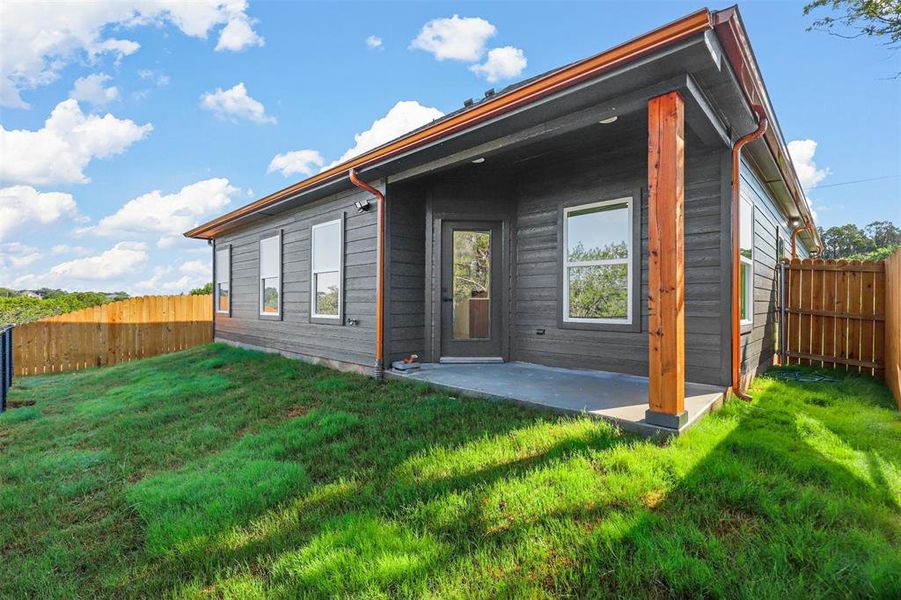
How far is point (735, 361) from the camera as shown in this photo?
3734 mm

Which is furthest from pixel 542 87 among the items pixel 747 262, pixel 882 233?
pixel 882 233

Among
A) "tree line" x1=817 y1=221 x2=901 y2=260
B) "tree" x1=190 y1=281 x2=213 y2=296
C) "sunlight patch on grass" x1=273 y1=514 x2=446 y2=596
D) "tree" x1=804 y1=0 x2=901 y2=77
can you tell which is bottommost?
"sunlight patch on grass" x1=273 y1=514 x2=446 y2=596

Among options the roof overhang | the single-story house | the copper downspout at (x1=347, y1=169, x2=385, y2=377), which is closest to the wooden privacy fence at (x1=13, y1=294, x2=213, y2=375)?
the single-story house

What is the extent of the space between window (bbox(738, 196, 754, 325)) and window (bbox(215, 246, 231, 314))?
9.58 meters

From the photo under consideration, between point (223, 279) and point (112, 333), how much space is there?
3.10 metres

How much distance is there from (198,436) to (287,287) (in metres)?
3.98

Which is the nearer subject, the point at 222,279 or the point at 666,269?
the point at 666,269

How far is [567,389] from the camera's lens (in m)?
3.90

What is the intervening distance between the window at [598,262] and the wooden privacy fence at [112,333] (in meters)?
10.1

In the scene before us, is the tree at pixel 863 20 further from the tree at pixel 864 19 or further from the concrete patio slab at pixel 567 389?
the concrete patio slab at pixel 567 389

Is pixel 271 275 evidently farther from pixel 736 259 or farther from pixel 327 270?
pixel 736 259

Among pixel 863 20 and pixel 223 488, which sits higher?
pixel 863 20

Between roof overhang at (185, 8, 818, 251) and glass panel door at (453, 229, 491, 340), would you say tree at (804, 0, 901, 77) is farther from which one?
glass panel door at (453, 229, 491, 340)

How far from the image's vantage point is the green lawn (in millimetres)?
1537
